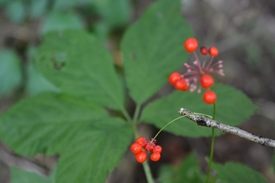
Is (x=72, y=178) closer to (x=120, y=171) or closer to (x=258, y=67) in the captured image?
(x=120, y=171)

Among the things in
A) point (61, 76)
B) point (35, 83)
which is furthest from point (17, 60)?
point (61, 76)

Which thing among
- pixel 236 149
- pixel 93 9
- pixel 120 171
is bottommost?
pixel 120 171

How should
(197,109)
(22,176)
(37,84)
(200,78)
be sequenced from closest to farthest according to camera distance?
1. (200,78)
2. (197,109)
3. (22,176)
4. (37,84)

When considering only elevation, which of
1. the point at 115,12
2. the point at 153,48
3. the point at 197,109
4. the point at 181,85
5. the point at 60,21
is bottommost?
the point at 197,109

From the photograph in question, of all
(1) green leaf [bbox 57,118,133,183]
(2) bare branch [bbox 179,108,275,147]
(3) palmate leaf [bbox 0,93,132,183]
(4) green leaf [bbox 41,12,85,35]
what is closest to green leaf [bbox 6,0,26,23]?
(4) green leaf [bbox 41,12,85,35]

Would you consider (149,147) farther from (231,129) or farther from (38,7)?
(38,7)

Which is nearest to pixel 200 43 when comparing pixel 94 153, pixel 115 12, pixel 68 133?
pixel 115 12

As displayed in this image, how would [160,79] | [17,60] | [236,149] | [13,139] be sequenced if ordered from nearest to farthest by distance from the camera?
1. [13,139]
2. [160,79]
3. [236,149]
4. [17,60]

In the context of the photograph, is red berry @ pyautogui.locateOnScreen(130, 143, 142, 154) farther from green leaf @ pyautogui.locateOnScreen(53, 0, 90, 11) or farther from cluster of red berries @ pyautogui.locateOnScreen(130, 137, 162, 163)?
green leaf @ pyautogui.locateOnScreen(53, 0, 90, 11)
